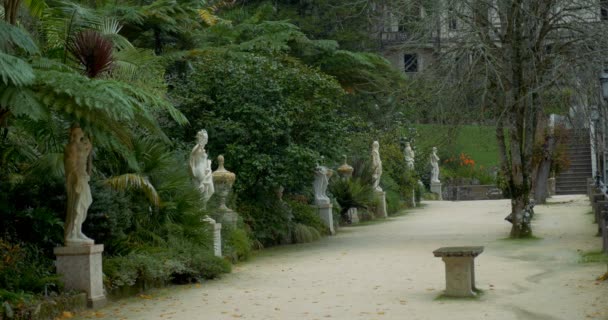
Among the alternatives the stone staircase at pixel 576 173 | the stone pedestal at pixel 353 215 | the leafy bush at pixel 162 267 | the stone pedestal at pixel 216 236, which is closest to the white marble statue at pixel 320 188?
the stone pedestal at pixel 353 215

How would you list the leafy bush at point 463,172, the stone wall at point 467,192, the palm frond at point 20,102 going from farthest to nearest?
the leafy bush at point 463,172 < the stone wall at point 467,192 < the palm frond at point 20,102

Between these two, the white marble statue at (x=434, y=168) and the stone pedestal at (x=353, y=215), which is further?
the white marble statue at (x=434, y=168)

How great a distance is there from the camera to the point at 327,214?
23781 millimetres

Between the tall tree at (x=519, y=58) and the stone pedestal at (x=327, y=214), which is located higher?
the tall tree at (x=519, y=58)

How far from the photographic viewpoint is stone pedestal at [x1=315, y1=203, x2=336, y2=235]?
23.6 meters

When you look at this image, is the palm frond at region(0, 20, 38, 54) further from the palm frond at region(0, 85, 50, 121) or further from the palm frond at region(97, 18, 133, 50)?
the palm frond at region(97, 18, 133, 50)

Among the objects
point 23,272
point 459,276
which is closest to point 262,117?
point 459,276

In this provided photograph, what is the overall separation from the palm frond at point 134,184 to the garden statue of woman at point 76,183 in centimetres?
188

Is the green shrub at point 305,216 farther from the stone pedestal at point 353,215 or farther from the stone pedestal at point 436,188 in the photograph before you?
the stone pedestal at point 436,188

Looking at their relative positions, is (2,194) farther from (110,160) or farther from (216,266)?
(216,266)

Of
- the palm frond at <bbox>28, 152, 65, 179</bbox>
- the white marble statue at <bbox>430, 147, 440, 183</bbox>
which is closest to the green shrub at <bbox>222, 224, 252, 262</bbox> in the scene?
the palm frond at <bbox>28, 152, 65, 179</bbox>

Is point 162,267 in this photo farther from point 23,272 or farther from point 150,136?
point 150,136

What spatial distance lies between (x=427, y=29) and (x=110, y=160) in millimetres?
7751

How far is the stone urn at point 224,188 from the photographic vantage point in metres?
17.5
